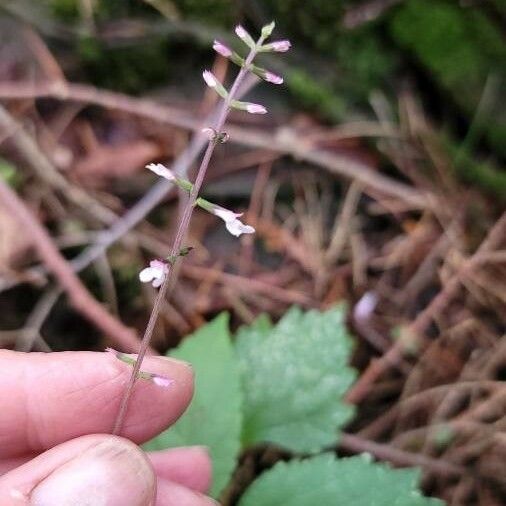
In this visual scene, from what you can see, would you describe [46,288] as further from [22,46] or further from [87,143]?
[22,46]

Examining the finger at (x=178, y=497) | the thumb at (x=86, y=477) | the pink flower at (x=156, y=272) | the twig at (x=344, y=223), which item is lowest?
the finger at (x=178, y=497)

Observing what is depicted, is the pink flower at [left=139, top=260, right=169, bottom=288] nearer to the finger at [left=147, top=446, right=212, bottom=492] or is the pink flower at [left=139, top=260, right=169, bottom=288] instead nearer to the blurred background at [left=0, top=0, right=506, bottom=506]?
the finger at [left=147, top=446, right=212, bottom=492]

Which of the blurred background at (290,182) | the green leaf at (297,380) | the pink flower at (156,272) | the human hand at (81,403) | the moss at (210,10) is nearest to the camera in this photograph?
the pink flower at (156,272)

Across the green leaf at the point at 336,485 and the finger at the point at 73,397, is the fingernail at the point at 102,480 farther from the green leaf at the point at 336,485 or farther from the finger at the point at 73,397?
the green leaf at the point at 336,485

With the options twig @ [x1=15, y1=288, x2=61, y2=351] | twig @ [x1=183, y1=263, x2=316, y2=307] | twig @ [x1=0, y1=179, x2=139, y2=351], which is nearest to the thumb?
twig @ [x1=0, y1=179, x2=139, y2=351]

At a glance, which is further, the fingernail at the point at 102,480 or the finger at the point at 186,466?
the finger at the point at 186,466

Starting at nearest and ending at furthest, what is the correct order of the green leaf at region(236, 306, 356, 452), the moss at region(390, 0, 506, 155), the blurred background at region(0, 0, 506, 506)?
the green leaf at region(236, 306, 356, 452) → the blurred background at region(0, 0, 506, 506) → the moss at region(390, 0, 506, 155)

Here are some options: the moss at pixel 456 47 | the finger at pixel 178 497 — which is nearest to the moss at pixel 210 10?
the moss at pixel 456 47

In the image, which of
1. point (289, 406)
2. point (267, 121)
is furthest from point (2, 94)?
point (289, 406)
